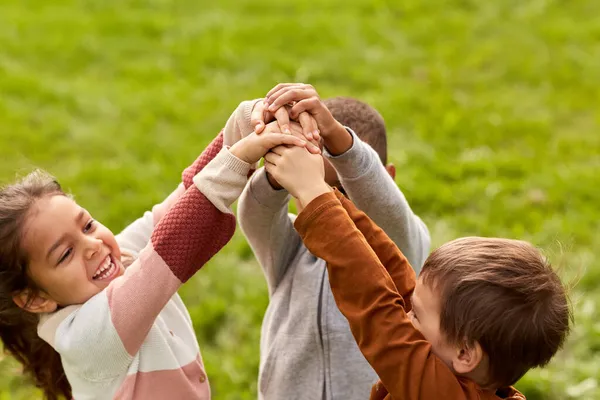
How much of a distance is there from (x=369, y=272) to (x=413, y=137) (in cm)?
363

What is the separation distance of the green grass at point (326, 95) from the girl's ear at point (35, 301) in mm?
1525

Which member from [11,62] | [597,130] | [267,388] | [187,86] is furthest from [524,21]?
[267,388]

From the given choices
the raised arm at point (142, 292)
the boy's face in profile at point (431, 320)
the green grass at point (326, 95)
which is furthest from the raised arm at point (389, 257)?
the green grass at point (326, 95)

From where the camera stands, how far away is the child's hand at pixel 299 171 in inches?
75.2

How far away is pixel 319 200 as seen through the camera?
1.88 m

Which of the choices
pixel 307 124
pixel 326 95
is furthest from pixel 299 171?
pixel 326 95

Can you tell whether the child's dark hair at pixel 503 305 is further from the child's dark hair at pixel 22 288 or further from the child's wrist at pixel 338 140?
the child's dark hair at pixel 22 288

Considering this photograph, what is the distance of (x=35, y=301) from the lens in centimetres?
222

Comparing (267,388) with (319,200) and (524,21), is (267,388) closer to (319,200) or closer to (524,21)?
(319,200)

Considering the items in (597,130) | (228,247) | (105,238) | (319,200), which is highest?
(319,200)

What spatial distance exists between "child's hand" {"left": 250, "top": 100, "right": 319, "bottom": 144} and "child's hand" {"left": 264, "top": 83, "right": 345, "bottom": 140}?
0.04 ft

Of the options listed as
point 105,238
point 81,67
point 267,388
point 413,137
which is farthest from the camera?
point 81,67

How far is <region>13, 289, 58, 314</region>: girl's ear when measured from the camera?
2.21m

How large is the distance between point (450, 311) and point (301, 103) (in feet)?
2.17
